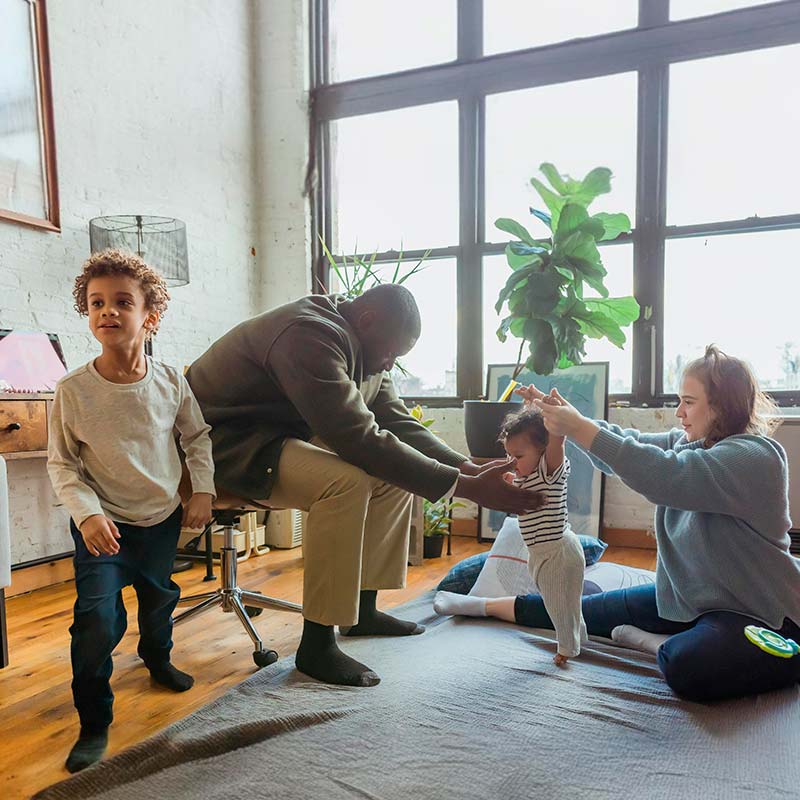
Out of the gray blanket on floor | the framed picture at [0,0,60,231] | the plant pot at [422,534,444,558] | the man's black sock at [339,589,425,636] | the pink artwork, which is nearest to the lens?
the gray blanket on floor

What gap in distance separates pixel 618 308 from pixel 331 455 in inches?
69.8

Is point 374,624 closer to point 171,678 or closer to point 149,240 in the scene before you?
point 171,678

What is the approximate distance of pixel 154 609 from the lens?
1635 mm

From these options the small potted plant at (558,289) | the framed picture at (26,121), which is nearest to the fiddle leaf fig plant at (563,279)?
the small potted plant at (558,289)

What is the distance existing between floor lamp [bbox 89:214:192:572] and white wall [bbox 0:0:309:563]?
153 millimetres

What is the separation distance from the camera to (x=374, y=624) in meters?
1.96

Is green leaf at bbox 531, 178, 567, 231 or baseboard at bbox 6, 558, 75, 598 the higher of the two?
green leaf at bbox 531, 178, 567, 231

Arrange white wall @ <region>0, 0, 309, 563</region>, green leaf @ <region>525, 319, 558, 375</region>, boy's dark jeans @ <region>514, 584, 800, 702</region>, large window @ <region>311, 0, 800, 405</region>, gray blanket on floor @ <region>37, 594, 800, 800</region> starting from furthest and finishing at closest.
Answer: large window @ <region>311, 0, 800, 405</region> → green leaf @ <region>525, 319, 558, 375</region> → white wall @ <region>0, 0, 309, 563</region> → boy's dark jeans @ <region>514, 584, 800, 702</region> → gray blanket on floor @ <region>37, 594, 800, 800</region>

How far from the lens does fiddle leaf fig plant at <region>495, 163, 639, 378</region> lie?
9.37ft

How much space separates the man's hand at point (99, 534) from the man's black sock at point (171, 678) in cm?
49

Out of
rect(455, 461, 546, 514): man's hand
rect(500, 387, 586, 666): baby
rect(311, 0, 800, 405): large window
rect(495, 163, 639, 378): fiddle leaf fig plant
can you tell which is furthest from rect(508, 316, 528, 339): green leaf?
rect(455, 461, 546, 514): man's hand

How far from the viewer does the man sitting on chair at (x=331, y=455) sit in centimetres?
163

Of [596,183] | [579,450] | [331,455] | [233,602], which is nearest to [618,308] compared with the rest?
[596,183]

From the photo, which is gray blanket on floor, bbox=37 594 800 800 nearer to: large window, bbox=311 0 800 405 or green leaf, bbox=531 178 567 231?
green leaf, bbox=531 178 567 231
